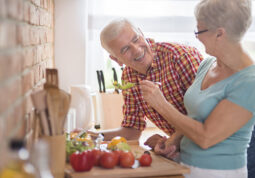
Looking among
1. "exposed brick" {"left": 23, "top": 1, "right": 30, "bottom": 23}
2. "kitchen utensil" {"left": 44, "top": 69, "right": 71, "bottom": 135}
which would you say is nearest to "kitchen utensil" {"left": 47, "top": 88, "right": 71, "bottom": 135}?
"kitchen utensil" {"left": 44, "top": 69, "right": 71, "bottom": 135}

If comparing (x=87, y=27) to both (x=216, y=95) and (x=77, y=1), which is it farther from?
(x=216, y=95)

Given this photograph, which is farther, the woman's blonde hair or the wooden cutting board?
the woman's blonde hair

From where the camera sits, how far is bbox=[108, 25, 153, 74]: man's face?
182 cm

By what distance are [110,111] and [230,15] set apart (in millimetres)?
2009

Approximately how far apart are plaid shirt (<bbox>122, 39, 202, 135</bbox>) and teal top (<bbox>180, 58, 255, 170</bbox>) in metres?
0.22

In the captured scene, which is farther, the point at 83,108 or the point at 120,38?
the point at 83,108

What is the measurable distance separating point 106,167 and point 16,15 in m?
0.68

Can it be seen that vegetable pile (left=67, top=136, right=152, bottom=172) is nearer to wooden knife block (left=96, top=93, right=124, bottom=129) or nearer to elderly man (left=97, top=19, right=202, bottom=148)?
elderly man (left=97, top=19, right=202, bottom=148)

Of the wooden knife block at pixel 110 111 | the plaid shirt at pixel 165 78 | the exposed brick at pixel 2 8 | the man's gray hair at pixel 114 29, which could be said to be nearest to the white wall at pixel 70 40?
the wooden knife block at pixel 110 111

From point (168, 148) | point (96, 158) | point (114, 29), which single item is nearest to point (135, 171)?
point (96, 158)

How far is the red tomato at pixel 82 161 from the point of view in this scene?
1345 millimetres

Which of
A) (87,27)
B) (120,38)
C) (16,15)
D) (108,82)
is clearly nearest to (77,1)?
(87,27)

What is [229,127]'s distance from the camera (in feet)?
4.64

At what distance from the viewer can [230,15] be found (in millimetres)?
1471
